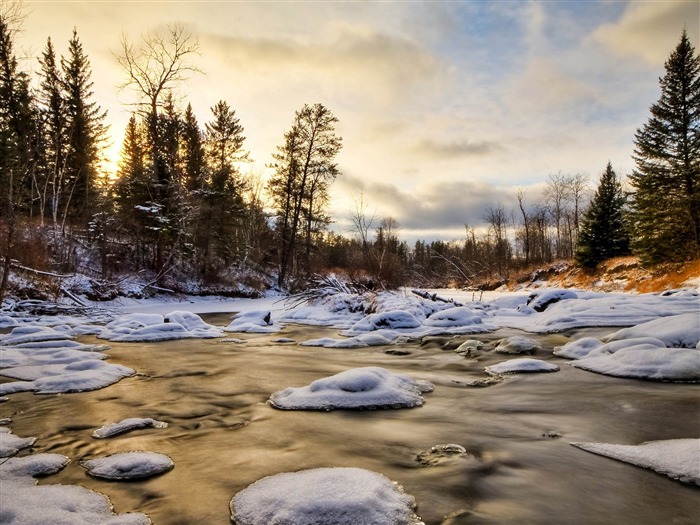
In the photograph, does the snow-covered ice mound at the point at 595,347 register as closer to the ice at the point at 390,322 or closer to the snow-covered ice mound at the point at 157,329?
the ice at the point at 390,322

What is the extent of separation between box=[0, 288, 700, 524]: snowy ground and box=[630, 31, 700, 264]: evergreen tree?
1096cm

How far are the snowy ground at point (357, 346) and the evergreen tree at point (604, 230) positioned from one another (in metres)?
16.1

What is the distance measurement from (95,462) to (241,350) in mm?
5089

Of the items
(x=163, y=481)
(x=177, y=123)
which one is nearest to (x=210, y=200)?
(x=177, y=123)

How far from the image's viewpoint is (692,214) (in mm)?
19250

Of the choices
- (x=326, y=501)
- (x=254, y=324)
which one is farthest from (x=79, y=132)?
(x=326, y=501)

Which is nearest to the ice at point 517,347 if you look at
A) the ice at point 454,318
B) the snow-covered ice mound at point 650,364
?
the snow-covered ice mound at point 650,364

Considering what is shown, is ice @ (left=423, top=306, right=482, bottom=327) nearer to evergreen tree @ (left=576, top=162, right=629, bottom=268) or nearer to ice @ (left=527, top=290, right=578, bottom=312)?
ice @ (left=527, top=290, right=578, bottom=312)

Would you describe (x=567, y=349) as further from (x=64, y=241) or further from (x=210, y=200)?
(x=210, y=200)

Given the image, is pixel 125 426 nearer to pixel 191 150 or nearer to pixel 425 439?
pixel 425 439

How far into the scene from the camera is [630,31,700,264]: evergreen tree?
19.5 metres

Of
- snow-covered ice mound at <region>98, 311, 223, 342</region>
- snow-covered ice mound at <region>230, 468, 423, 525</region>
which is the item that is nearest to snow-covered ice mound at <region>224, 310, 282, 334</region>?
snow-covered ice mound at <region>98, 311, 223, 342</region>

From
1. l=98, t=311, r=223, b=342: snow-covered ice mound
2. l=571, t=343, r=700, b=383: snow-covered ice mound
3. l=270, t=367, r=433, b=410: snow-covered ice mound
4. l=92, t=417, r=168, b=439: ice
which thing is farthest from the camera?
l=98, t=311, r=223, b=342: snow-covered ice mound

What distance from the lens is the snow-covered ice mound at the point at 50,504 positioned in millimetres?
1935
